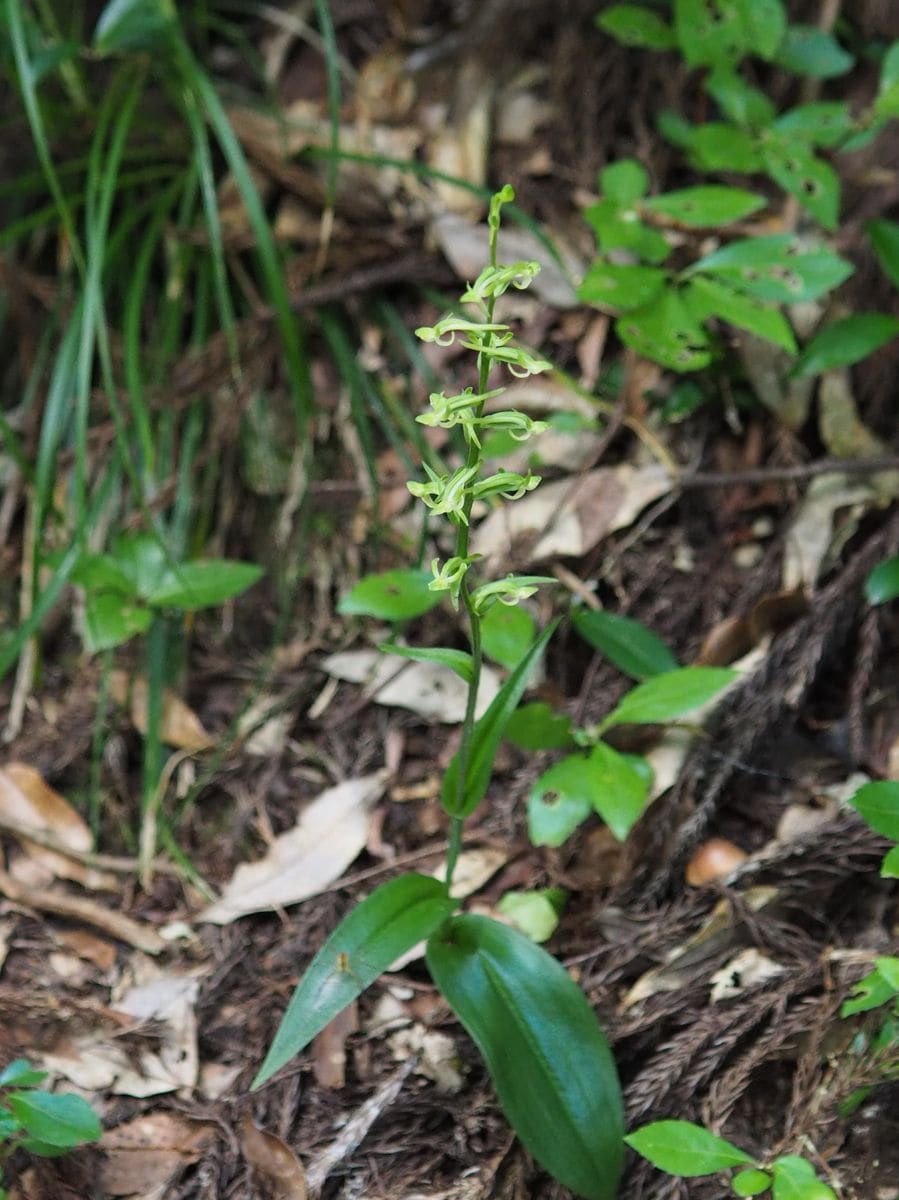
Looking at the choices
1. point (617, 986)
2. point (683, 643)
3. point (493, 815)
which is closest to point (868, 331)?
point (683, 643)

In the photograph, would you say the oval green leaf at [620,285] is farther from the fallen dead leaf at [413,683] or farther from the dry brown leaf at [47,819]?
the dry brown leaf at [47,819]

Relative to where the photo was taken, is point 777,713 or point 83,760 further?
point 83,760

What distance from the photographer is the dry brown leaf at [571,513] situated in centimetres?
209

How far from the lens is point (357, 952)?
128 cm

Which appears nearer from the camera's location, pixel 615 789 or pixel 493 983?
pixel 493 983

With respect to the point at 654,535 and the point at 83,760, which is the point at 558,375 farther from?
the point at 83,760

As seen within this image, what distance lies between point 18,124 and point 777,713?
2366 millimetres

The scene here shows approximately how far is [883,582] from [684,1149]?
1.02 metres

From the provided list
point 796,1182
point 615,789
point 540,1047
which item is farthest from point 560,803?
point 796,1182

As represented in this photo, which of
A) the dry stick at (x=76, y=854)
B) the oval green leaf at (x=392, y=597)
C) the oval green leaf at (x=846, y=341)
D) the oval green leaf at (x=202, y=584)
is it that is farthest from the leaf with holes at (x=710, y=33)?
the dry stick at (x=76, y=854)

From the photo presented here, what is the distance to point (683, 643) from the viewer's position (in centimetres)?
→ 201

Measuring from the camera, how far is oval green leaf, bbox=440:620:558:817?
4.27ft

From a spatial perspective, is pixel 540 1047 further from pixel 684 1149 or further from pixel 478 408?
pixel 478 408

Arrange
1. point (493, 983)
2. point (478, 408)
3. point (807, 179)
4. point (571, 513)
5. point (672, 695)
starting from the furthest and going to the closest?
point (571, 513), point (807, 179), point (672, 695), point (493, 983), point (478, 408)
